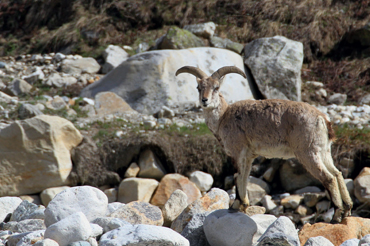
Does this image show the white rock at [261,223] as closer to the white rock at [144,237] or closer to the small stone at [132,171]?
the white rock at [144,237]

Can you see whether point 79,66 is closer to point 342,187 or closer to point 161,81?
point 161,81

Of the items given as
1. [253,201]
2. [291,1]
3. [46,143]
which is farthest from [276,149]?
[291,1]

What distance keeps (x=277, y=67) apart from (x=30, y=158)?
858cm

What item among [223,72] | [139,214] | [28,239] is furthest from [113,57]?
[28,239]

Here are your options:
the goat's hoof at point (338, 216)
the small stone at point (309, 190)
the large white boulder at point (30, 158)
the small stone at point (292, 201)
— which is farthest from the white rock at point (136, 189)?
the goat's hoof at point (338, 216)

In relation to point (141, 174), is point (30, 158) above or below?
above

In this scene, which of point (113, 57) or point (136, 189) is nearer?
point (136, 189)

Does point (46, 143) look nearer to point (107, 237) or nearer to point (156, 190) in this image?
point (156, 190)

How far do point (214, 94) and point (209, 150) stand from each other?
429 cm

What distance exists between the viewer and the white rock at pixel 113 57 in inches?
637

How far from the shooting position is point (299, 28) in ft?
57.4

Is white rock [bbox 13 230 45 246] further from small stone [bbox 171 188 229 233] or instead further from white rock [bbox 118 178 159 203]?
white rock [bbox 118 178 159 203]

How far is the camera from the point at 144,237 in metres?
5.25

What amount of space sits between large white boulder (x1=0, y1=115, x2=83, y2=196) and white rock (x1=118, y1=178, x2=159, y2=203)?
1.61 metres
